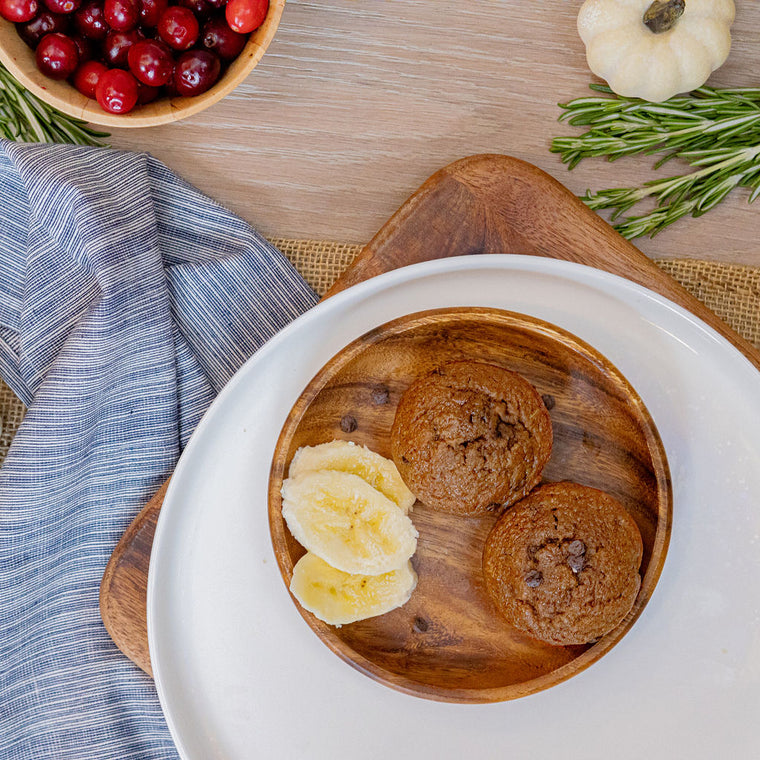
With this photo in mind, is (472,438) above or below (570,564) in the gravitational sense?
above

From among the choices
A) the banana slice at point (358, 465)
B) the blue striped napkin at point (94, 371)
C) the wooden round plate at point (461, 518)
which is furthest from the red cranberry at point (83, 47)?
the banana slice at point (358, 465)

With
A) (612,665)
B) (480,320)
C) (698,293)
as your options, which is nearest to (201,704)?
(612,665)

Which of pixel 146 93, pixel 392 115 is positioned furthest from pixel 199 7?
pixel 392 115

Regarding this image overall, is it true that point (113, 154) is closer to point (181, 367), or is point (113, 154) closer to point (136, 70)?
point (136, 70)

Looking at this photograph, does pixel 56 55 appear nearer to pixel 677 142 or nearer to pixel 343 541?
pixel 343 541

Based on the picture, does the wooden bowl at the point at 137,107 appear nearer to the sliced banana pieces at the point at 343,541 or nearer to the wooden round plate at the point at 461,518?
the wooden round plate at the point at 461,518

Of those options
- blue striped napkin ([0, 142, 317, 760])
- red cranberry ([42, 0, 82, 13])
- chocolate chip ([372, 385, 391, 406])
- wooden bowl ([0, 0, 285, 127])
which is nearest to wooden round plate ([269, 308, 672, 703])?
chocolate chip ([372, 385, 391, 406])
